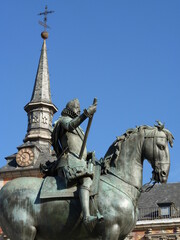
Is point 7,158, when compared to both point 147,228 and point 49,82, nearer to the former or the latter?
point 49,82

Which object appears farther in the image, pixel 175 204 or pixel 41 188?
pixel 175 204

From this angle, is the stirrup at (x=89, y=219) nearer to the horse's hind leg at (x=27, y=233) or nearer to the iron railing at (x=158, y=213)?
the horse's hind leg at (x=27, y=233)

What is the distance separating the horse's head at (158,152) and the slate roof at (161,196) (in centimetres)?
3674

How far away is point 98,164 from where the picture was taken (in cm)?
944

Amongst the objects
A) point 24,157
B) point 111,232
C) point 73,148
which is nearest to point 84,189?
point 111,232

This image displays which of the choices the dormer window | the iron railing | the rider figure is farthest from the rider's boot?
the dormer window

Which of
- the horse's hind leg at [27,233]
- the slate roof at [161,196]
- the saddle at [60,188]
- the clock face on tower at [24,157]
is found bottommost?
the horse's hind leg at [27,233]

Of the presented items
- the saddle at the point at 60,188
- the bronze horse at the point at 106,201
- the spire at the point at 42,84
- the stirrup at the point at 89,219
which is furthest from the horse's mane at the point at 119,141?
the spire at the point at 42,84

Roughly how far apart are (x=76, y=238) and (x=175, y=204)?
37.4 m

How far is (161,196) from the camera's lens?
47000 millimetres

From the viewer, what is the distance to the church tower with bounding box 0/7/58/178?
155ft

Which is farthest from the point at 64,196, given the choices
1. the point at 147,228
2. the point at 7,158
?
the point at 7,158

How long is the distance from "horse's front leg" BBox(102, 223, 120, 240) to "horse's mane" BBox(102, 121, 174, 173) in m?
0.99

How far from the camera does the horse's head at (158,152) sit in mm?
9211
